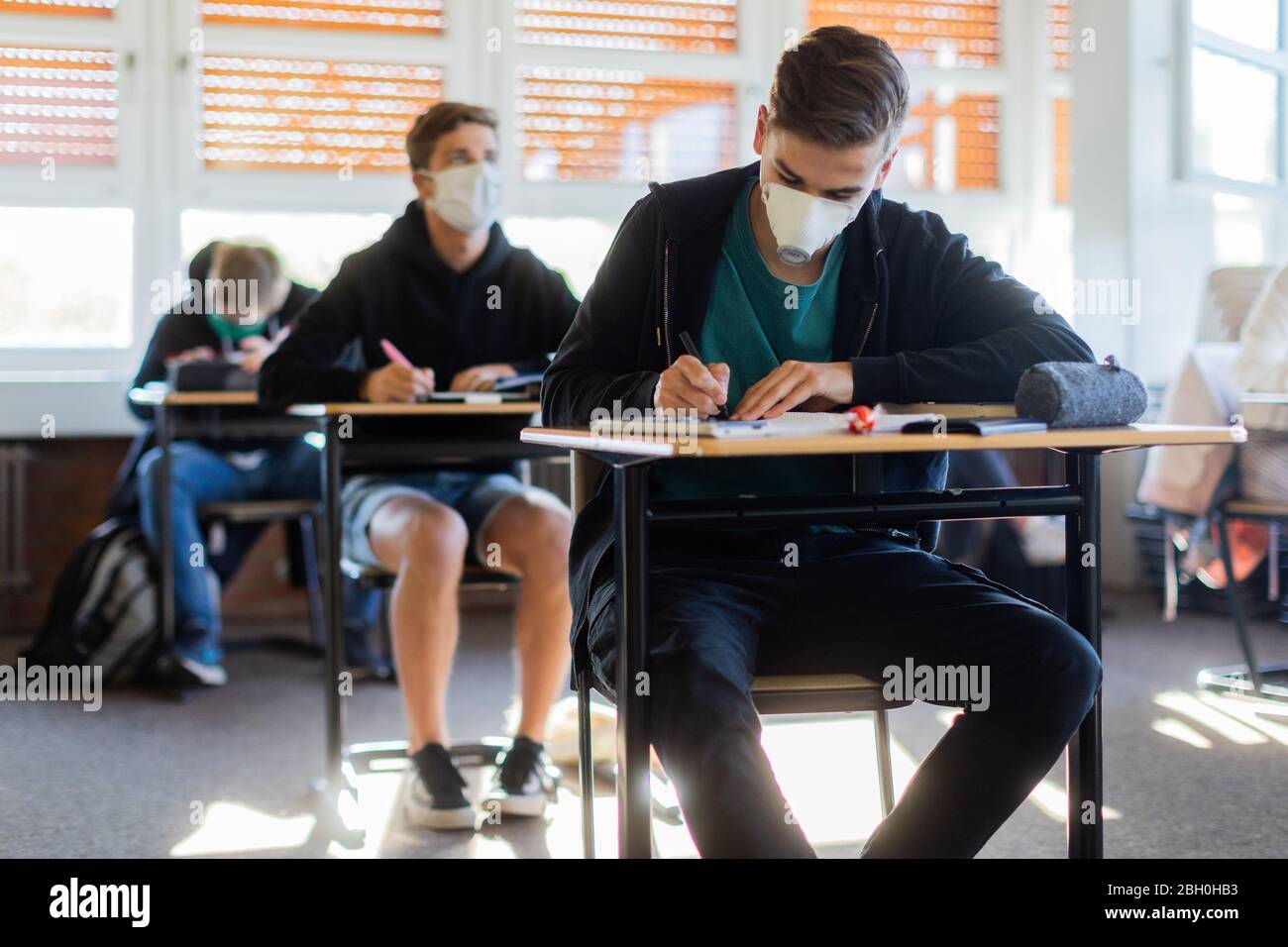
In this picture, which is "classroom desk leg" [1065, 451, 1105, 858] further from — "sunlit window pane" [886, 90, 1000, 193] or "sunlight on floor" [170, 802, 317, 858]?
"sunlit window pane" [886, 90, 1000, 193]

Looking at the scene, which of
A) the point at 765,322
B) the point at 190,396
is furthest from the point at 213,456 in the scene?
the point at 765,322

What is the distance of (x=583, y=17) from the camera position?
446cm

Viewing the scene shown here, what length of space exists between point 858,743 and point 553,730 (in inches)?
24.5

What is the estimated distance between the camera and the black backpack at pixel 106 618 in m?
3.42

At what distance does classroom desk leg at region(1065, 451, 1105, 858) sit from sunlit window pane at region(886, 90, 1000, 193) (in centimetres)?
348

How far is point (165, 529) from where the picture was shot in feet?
11.0

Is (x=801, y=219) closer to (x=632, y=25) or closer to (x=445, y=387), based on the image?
(x=445, y=387)

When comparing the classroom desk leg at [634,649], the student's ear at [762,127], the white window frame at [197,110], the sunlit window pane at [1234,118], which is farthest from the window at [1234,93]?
the classroom desk leg at [634,649]

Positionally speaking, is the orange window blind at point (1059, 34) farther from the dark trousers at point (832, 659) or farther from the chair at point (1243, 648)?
the dark trousers at point (832, 659)

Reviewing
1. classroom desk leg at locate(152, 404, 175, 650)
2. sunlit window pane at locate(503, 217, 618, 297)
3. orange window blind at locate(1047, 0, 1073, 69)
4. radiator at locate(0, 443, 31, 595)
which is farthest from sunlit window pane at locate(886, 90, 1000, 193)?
radiator at locate(0, 443, 31, 595)

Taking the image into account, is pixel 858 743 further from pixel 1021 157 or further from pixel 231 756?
pixel 1021 157

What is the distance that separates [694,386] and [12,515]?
11.2 ft

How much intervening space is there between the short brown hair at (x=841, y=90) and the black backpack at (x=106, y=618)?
254 centimetres
